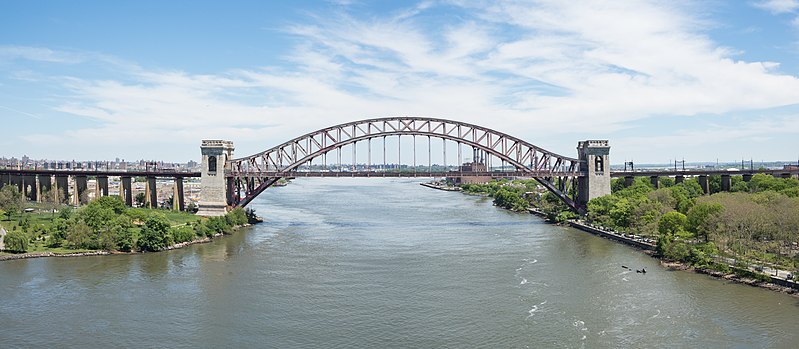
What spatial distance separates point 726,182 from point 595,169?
44.0ft

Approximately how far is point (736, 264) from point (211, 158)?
39073mm

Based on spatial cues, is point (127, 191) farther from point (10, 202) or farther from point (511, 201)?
point (511, 201)

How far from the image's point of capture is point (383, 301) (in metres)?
23.7

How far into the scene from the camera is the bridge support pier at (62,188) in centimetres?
5522

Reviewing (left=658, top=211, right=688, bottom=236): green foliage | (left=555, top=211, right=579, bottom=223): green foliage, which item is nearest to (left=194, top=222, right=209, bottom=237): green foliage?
(left=555, top=211, right=579, bottom=223): green foliage

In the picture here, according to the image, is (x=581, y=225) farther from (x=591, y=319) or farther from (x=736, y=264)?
(x=591, y=319)

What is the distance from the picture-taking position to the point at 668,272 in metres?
28.8

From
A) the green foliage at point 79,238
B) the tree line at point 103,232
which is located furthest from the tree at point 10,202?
the green foliage at point 79,238

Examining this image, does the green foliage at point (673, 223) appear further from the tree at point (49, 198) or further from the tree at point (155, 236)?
the tree at point (49, 198)

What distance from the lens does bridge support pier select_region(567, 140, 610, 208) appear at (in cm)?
5238

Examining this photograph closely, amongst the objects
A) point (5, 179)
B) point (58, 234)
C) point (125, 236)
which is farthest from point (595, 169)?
point (5, 179)

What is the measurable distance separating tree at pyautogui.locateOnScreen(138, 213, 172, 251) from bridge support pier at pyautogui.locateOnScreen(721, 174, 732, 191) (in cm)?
4696

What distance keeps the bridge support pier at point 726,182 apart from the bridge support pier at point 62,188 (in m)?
58.5

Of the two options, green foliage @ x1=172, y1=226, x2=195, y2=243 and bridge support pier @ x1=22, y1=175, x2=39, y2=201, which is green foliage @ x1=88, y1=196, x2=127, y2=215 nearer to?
green foliage @ x1=172, y1=226, x2=195, y2=243
